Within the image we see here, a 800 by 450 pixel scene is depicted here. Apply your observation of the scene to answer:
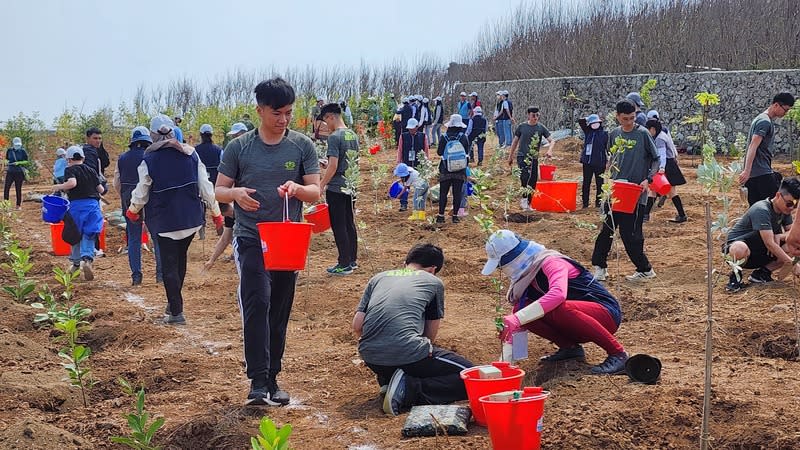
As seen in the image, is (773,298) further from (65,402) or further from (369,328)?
(65,402)

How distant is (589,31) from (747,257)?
1008 inches

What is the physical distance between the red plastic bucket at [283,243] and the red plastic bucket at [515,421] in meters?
1.39

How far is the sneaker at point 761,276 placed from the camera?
8.16 meters

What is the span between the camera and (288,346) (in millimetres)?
7090

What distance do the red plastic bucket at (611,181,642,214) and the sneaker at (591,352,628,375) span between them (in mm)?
3179

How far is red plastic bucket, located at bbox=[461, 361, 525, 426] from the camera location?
15.5ft

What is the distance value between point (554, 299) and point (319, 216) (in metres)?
5.05

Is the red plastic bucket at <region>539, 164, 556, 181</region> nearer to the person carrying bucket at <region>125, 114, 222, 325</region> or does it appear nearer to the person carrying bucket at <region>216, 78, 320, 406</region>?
the person carrying bucket at <region>125, 114, 222, 325</region>

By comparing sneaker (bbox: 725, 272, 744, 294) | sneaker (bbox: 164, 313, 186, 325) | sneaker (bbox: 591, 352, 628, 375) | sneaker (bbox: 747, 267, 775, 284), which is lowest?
sneaker (bbox: 164, 313, 186, 325)

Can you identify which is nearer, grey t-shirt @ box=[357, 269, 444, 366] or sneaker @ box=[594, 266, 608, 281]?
grey t-shirt @ box=[357, 269, 444, 366]

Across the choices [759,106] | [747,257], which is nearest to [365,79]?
[759,106]

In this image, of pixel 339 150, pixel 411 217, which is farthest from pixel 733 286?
pixel 411 217

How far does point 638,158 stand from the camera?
29.5 feet

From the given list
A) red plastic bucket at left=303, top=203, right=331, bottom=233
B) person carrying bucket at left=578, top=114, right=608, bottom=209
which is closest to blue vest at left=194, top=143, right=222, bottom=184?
red plastic bucket at left=303, top=203, right=331, bottom=233
